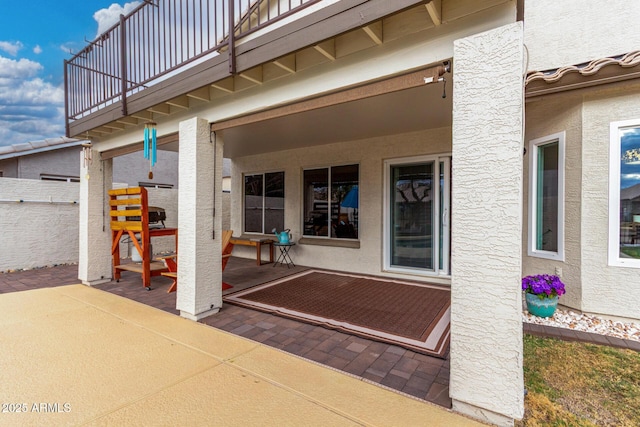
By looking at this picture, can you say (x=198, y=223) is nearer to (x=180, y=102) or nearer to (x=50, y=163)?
(x=180, y=102)

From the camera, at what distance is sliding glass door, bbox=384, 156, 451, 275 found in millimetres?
5473

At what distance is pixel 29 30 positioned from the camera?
769 inches

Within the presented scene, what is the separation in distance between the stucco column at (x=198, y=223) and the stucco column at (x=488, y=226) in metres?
3.06

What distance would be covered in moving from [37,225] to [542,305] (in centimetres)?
1018

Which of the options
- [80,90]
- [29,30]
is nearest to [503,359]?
[80,90]

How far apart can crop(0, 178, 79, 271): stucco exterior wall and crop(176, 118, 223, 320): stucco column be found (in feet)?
18.7

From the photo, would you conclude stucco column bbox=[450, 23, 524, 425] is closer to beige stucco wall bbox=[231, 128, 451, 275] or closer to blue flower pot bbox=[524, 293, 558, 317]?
blue flower pot bbox=[524, 293, 558, 317]

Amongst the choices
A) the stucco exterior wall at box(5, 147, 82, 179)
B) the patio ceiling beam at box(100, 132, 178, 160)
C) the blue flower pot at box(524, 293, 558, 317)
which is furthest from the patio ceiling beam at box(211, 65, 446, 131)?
the stucco exterior wall at box(5, 147, 82, 179)

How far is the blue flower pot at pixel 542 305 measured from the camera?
3717 millimetres

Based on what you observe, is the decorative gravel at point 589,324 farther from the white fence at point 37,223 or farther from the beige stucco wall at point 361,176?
the white fence at point 37,223

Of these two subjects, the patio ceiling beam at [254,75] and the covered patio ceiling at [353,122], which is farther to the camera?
the covered patio ceiling at [353,122]

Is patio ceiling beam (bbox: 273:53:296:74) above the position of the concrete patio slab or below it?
above

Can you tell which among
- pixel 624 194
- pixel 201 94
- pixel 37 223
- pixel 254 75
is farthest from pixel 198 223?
pixel 37 223

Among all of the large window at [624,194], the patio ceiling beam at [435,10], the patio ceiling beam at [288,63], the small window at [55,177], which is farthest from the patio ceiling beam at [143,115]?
the small window at [55,177]
